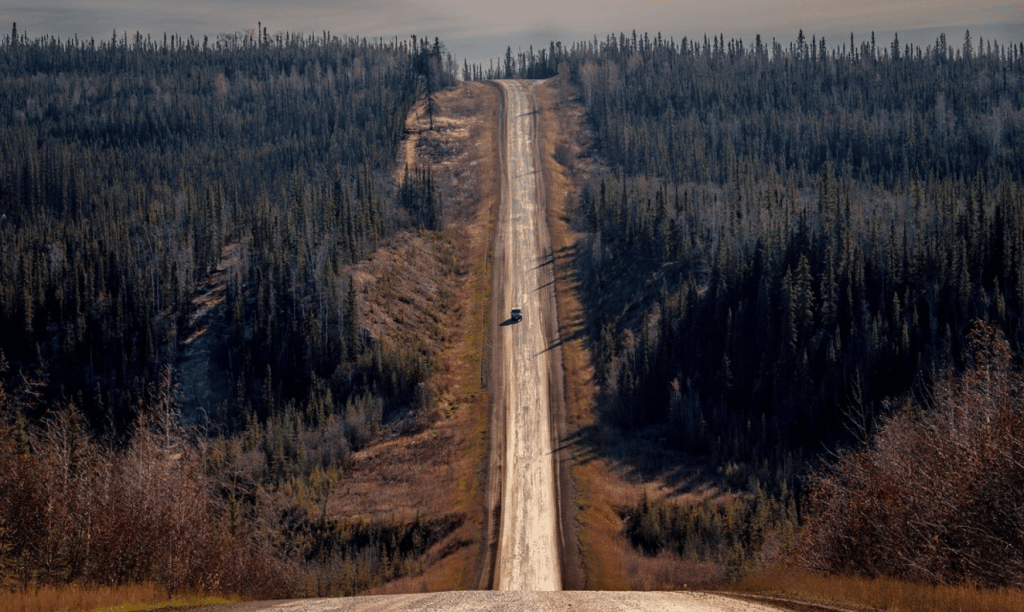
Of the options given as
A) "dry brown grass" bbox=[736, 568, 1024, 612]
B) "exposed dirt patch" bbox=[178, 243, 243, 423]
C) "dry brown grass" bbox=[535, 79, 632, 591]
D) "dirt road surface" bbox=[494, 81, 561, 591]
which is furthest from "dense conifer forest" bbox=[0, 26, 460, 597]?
"dry brown grass" bbox=[736, 568, 1024, 612]

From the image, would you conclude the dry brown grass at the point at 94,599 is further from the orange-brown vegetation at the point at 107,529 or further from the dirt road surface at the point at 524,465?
the dirt road surface at the point at 524,465

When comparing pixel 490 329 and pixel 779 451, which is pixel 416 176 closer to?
pixel 490 329

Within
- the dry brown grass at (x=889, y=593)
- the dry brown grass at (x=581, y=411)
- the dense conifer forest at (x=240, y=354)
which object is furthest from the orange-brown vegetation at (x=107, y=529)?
the dry brown grass at (x=581, y=411)

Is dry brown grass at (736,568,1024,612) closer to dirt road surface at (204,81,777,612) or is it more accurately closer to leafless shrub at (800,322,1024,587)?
leafless shrub at (800,322,1024,587)

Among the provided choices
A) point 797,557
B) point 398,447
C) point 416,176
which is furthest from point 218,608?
point 416,176

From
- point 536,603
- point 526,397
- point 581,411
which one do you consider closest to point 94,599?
point 536,603

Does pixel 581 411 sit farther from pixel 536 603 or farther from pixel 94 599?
pixel 94 599
